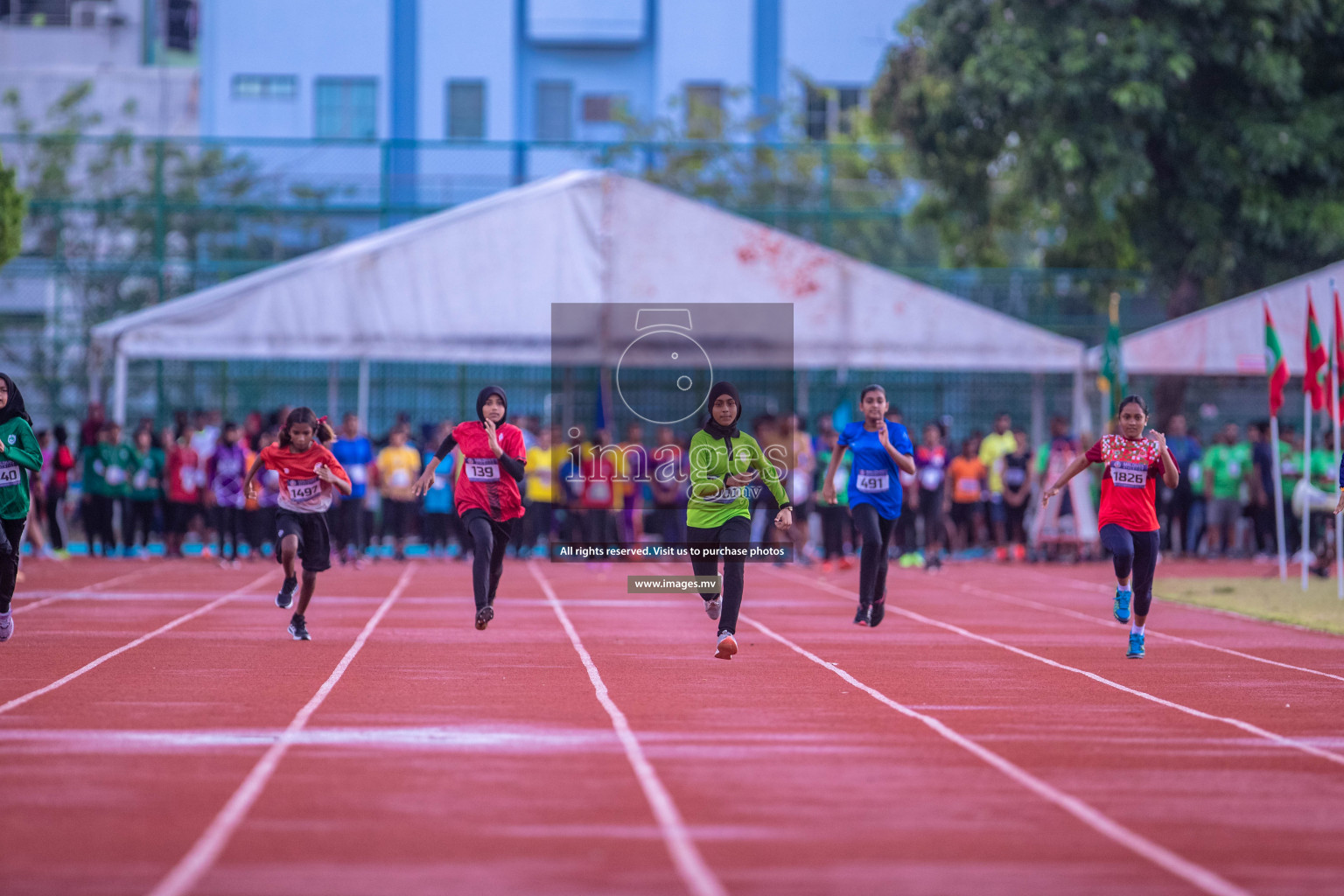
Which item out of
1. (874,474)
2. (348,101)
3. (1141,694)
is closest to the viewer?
(1141,694)

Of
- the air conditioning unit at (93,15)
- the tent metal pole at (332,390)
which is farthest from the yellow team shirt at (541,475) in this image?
the air conditioning unit at (93,15)

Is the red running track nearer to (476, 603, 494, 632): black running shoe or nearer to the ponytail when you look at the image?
(476, 603, 494, 632): black running shoe

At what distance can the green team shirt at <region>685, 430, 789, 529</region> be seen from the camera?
1203cm

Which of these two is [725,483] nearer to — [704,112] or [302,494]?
[302,494]

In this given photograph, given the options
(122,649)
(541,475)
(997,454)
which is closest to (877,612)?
(122,649)

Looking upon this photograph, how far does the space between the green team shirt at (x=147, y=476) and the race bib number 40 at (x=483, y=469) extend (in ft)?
40.5

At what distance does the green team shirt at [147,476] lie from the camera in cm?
2420

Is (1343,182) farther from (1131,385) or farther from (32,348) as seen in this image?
(32,348)

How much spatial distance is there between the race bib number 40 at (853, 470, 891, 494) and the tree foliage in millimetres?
13642

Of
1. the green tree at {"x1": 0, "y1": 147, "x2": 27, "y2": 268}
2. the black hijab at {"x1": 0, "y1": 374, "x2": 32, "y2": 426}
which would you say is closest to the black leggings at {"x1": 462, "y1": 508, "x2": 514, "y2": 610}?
the black hijab at {"x1": 0, "y1": 374, "x2": 32, "y2": 426}

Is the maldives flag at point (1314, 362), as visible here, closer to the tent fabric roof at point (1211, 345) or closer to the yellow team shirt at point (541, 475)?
the tent fabric roof at point (1211, 345)

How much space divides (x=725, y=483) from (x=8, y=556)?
5.20 m

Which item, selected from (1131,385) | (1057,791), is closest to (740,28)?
(1131,385)

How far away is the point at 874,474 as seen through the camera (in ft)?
47.0
